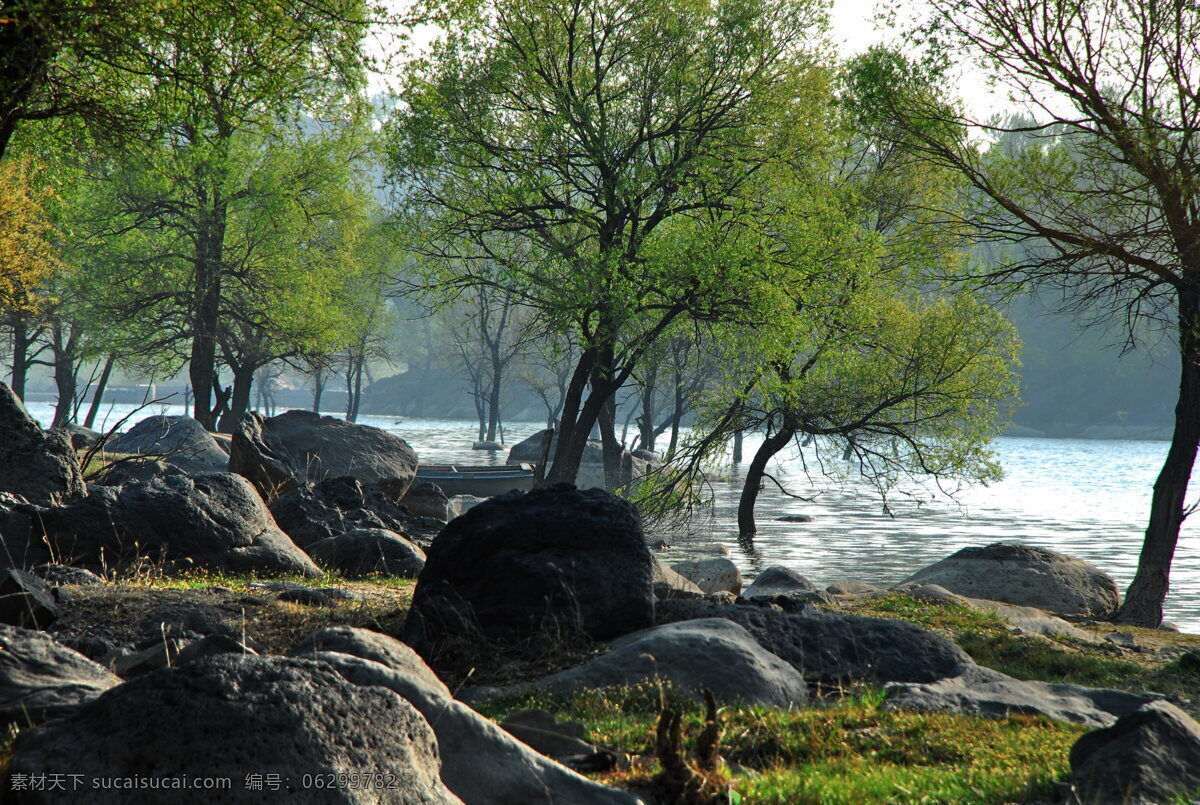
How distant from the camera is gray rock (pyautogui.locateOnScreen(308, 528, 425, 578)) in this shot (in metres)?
14.1

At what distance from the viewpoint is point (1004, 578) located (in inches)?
677

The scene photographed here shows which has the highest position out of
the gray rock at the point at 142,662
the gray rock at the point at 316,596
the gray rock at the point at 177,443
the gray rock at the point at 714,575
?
the gray rock at the point at 177,443

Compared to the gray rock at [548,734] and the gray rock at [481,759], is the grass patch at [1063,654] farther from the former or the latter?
the gray rock at [481,759]

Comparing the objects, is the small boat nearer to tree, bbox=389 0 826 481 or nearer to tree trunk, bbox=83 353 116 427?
tree, bbox=389 0 826 481

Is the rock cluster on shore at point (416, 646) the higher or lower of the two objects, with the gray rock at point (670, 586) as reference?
higher

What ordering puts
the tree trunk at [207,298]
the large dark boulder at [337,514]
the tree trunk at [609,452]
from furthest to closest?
1. the tree trunk at [609,452]
2. the tree trunk at [207,298]
3. the large dark boulder at [337,514]

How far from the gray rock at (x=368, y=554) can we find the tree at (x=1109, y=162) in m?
9.15

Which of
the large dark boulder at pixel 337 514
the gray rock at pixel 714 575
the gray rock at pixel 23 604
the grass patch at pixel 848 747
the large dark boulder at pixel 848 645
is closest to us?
the grass patch at pixel 848 747

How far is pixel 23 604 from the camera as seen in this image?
7512 mm

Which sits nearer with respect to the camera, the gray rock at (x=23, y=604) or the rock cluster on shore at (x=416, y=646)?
the rock cluster on shore at (x=416, y=646)

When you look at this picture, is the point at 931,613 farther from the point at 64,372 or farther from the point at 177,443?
the point at 64,372

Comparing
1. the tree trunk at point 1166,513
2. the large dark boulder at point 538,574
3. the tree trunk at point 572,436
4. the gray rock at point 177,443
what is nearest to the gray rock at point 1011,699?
the large dark boulder at point 538,574

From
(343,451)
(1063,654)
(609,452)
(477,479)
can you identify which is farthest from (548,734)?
(609,452)

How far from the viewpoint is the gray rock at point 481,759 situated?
4438mm
